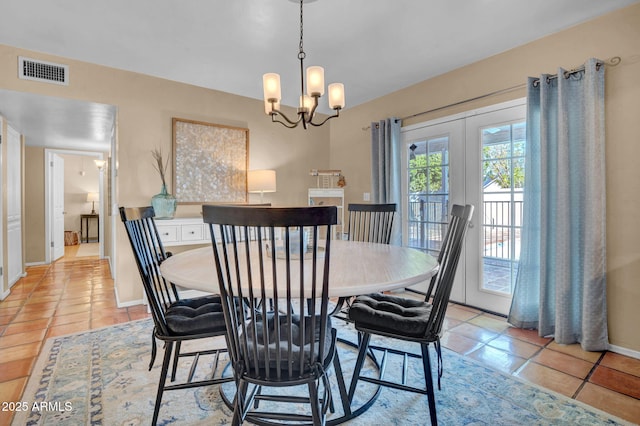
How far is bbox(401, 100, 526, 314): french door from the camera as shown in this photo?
9.53 feet

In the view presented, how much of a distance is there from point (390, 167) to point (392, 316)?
2.51 meters

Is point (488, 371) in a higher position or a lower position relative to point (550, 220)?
lower

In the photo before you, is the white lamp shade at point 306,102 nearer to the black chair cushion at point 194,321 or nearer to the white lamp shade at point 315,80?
the white lamp shade at point 315,80

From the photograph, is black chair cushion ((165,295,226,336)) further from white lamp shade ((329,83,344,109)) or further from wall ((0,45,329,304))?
wall ((0,45,329,304))

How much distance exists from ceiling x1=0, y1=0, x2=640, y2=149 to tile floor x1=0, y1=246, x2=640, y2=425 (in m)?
2.04

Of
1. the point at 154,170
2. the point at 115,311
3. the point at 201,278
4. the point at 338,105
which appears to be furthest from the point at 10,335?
the point at 338,105

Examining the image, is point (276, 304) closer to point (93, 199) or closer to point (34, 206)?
point (34, 206)

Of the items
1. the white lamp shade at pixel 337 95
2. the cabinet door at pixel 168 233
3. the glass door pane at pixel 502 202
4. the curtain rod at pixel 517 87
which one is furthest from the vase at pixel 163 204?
the glass door pane at pixel 502 202

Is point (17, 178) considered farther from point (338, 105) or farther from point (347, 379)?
point (347, 379)

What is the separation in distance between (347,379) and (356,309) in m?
0.61

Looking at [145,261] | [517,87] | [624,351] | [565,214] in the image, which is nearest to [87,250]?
[145,261]

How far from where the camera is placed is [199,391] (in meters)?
1.81

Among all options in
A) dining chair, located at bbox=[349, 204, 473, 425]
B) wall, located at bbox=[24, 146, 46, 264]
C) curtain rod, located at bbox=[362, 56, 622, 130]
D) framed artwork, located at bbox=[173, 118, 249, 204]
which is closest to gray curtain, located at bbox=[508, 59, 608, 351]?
curtain rod, located at bbox=[362, 56, 622, 130]

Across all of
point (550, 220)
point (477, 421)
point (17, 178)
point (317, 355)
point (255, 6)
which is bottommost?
point (477, 421)
